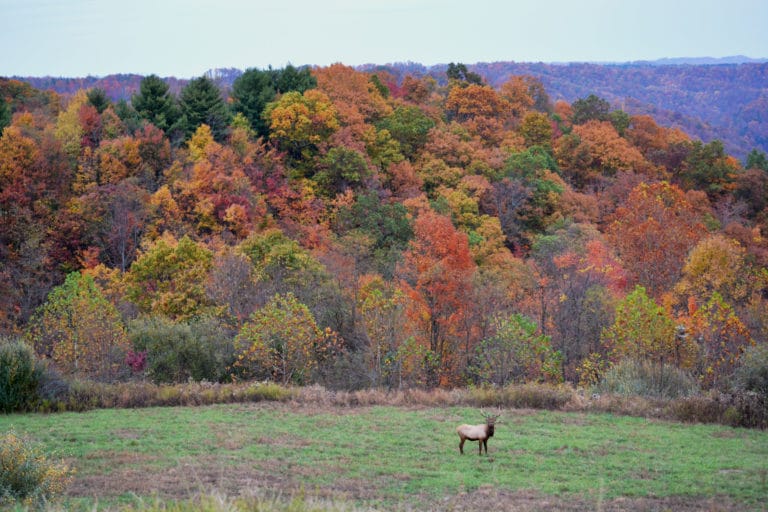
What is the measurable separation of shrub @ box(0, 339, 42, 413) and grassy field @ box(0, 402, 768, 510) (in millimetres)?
1035

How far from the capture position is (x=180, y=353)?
83.4ft

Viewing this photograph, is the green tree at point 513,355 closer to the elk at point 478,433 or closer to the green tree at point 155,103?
the elk at point 478,433

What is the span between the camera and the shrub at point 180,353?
25234 mm

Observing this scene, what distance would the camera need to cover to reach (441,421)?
17812mm

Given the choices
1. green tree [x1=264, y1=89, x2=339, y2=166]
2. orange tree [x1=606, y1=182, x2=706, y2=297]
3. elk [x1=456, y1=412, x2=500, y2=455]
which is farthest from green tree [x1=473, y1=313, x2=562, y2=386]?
green tree [x1=264, y1=89, x2=339, y2=166]

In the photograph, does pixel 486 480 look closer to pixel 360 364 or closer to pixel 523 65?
pixel 360 364

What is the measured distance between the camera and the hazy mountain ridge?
5015 inches

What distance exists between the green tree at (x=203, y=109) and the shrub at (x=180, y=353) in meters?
34.7

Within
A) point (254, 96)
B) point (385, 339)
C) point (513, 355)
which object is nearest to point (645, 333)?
point (513, 355)

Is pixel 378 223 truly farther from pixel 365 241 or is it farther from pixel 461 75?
pixel 461 75

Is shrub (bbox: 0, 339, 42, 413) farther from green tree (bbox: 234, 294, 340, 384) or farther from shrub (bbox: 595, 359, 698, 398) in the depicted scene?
shrub (bbox: 595, 359, 698, 398)

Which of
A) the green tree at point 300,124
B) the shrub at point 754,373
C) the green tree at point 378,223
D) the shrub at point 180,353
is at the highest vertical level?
the green tree at point 300,124

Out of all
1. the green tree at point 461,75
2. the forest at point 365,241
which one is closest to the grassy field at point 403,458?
the forest at point 365,241

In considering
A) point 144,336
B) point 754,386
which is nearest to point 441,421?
point 754,386
